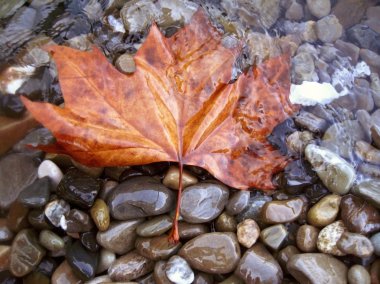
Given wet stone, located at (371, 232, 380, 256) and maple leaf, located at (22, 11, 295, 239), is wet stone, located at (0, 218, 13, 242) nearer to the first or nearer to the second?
maple leaf, located at (22, 11, 295, 239)

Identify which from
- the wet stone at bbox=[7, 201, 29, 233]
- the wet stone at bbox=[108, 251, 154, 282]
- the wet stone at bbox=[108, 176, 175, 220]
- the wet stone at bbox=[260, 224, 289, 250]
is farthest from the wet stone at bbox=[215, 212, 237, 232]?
the wet stone at bbox=[7, 201, 29, 233]

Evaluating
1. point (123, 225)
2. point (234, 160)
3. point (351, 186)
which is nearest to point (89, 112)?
point (123, 225)

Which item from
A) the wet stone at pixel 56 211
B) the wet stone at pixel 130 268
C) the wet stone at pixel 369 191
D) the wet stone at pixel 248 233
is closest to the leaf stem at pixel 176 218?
the wet stone at pixel 130 268

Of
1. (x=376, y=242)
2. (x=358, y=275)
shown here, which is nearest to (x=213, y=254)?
(x=358, y=275)

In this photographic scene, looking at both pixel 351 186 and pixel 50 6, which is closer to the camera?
pixel 351 186

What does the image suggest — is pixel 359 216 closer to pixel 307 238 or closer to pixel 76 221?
pixel 307 238

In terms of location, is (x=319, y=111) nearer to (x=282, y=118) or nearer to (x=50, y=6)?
(x=282, y=118)
